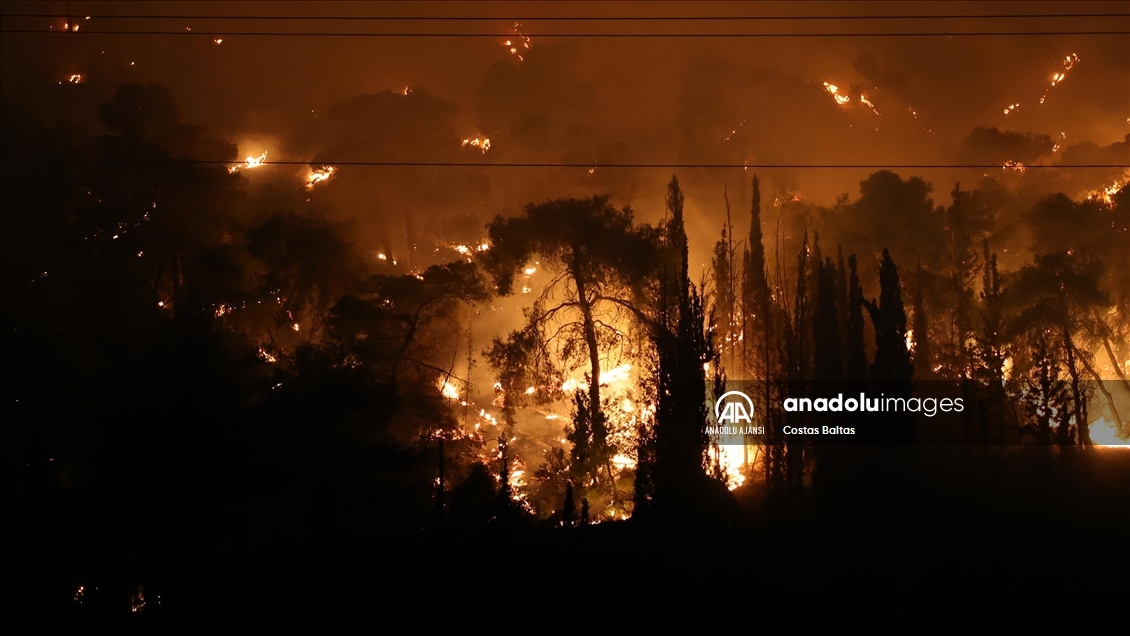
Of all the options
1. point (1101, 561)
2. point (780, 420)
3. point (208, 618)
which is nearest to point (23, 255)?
point (208, 618)

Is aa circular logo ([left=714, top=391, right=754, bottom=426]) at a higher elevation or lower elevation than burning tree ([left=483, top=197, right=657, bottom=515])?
lower

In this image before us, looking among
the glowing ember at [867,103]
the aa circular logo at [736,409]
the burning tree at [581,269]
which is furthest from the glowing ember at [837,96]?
the aa circular logo at [736,409]

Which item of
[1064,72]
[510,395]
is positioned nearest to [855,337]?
[510,395]

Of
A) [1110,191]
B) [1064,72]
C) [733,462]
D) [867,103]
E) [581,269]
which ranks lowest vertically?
[733,462]

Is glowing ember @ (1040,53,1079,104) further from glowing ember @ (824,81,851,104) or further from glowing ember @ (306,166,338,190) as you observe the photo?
glowing ember @ (306,166,338,190)

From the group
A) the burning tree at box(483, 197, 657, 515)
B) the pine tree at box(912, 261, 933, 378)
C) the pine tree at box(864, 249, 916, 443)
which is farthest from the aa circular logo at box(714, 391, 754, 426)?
the pine tree at box(912, 261, 933, 378)

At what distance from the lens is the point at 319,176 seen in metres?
30.5

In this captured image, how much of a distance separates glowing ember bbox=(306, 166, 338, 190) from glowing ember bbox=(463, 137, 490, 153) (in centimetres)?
542

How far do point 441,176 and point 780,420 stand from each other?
1648cm

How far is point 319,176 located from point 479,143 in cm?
643

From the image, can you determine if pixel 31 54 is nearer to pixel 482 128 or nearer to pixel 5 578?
pixel 482 128

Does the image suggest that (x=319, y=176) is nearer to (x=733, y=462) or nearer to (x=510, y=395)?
(x=510, y=395)

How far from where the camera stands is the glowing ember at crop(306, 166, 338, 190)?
3025 centimetres

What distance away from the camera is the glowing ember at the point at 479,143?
1273 inches
